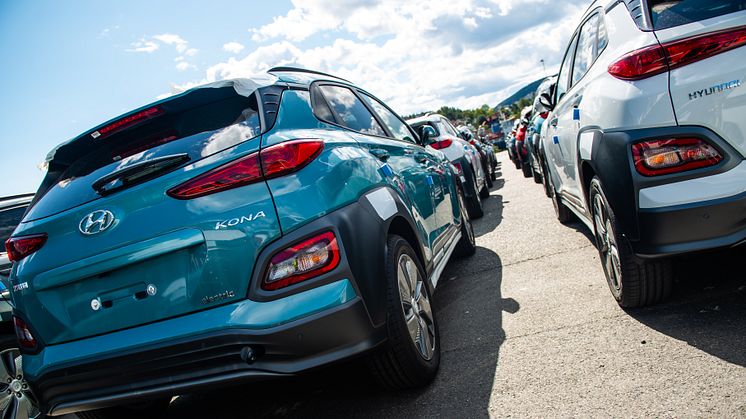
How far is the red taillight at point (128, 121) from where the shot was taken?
290 cm

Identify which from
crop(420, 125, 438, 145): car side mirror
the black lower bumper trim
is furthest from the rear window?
crop(420, 125, 438, 145): car side mirror

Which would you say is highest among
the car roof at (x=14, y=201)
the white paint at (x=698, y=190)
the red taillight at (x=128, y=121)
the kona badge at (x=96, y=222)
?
the red taillight at (x=128, y=121)

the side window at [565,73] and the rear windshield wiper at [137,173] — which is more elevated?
the rear windshield wiper at [137,173]

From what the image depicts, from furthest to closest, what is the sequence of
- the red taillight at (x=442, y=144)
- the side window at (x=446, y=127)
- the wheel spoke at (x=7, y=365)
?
the side window at (x=446, y=127) < the red taillight at (x=442, y=144) < the wheel spoke at (x=7, y=365)

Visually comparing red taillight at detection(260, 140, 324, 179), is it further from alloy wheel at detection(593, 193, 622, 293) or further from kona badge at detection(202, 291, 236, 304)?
alloy wheel at detection(593, 193, 622, 293)

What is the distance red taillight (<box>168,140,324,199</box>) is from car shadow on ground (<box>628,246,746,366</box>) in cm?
213

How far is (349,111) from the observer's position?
3799 mm

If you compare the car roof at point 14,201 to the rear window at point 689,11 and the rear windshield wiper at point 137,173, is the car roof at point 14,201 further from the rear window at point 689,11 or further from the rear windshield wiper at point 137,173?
the rear window at point 689,11

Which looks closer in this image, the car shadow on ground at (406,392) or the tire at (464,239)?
the car shadow on ground at (406,392)

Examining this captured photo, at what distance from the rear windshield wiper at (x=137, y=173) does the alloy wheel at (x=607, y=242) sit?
2.32 metres

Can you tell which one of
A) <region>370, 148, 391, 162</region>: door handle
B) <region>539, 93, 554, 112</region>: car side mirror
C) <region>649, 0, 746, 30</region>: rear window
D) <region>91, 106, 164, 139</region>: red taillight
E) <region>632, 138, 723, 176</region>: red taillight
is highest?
<region>91, 106, 164, 139</region>: red taillight

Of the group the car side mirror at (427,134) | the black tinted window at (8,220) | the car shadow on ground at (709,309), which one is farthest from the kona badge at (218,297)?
the black tinted window at (8,220)

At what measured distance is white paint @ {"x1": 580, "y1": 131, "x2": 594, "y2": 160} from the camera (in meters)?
3.42

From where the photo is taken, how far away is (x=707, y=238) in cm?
285
